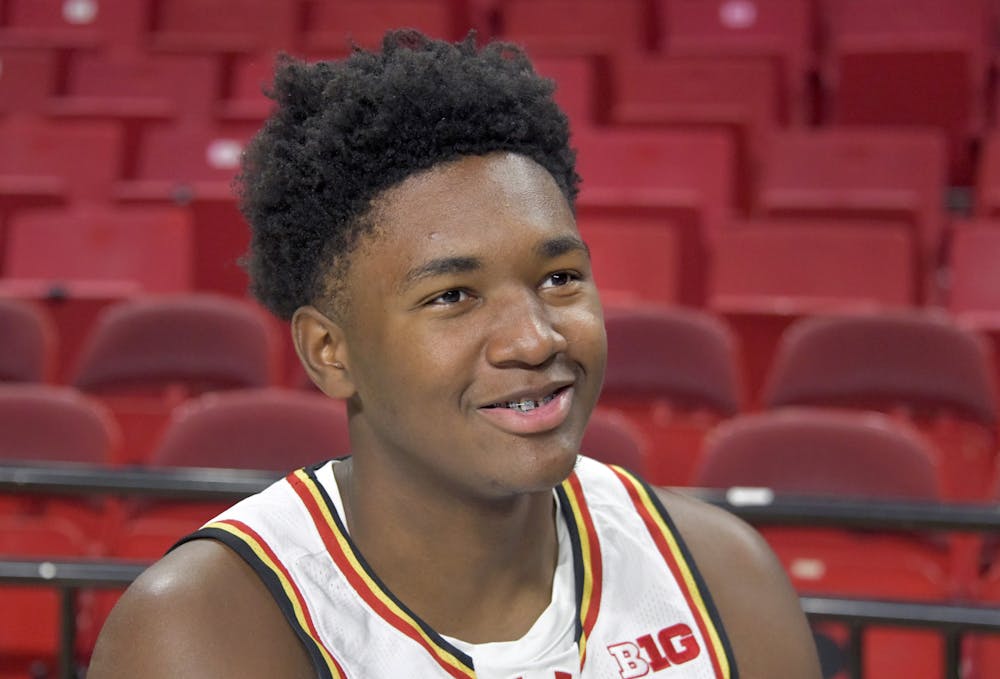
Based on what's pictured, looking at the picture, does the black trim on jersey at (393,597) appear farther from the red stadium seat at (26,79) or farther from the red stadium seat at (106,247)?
the red stadium seat at (26,79)

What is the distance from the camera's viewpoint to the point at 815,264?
14.8ft

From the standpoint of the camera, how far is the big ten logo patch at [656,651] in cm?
136

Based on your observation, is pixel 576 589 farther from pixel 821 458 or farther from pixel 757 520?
pixel 821 458

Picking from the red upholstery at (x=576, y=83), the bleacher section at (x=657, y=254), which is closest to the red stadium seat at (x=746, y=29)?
the bleacher section at (x=657, y=254)

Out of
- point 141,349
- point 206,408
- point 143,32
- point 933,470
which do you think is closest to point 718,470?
point 933,470

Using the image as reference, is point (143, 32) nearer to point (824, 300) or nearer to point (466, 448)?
point (824, 300)

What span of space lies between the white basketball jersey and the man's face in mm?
155

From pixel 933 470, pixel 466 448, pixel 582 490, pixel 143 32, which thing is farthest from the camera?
pixel 143 32

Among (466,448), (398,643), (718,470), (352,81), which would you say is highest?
(352,81)

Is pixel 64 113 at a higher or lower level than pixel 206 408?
higher

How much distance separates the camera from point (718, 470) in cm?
283

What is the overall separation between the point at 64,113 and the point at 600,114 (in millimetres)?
2409

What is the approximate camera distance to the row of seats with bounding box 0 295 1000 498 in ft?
11.6

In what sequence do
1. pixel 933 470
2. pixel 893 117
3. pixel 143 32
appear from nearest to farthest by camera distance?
pixel 933 470 < pixel 893 117 < pixel 143 32
